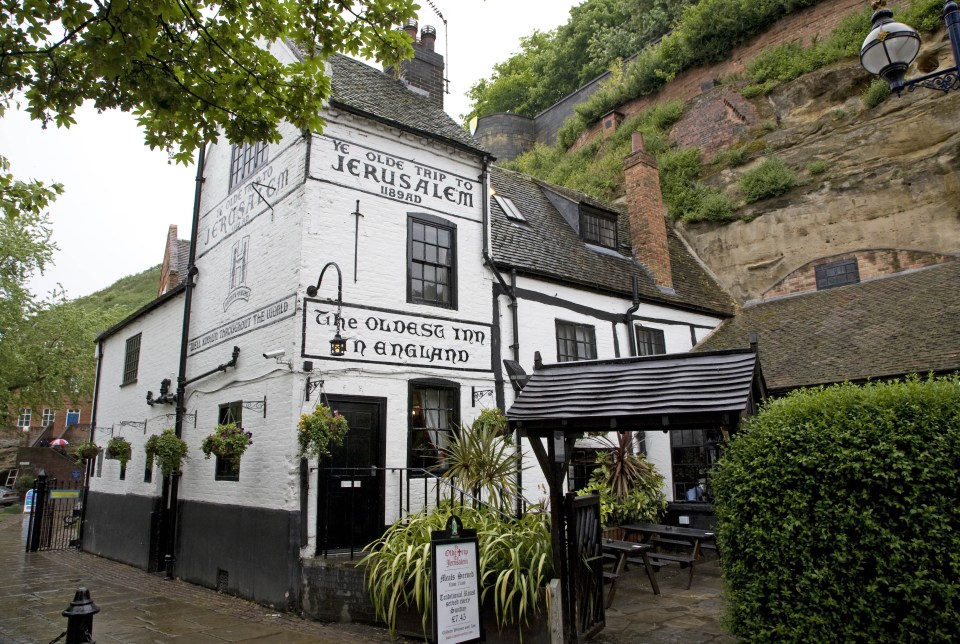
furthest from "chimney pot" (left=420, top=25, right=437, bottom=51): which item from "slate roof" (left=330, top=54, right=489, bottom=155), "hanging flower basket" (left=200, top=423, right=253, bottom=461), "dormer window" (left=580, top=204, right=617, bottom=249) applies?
Answer: "hanging flower basket" (left=200, top=423, right=253, bottom=461)

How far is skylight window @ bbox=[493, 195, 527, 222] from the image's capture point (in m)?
14.8

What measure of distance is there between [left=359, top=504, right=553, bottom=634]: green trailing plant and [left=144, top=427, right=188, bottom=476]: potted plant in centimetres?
513

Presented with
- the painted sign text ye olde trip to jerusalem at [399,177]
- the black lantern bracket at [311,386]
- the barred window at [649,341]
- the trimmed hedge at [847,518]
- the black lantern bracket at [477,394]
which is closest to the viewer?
the trimmed hedge at [847,518]

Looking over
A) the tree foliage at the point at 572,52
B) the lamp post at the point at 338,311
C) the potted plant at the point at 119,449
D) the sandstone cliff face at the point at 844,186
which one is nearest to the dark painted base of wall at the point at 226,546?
the potted plant at the point at 119,449

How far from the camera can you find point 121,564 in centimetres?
1348

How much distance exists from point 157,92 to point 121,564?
11.4m

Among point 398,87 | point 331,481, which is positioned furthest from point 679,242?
point 331,481

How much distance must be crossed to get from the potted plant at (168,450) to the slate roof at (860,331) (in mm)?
11611

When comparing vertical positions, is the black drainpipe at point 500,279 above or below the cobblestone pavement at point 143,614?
above

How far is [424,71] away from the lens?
1406 cm

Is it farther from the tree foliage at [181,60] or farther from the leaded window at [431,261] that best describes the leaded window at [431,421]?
the tree foliage at [181,60]

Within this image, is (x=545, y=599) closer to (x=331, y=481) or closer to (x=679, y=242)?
(x=331, y=481)

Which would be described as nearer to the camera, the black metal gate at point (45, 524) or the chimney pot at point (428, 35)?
the chimney pot at point (428, 35)

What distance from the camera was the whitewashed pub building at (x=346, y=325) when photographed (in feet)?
31.0
